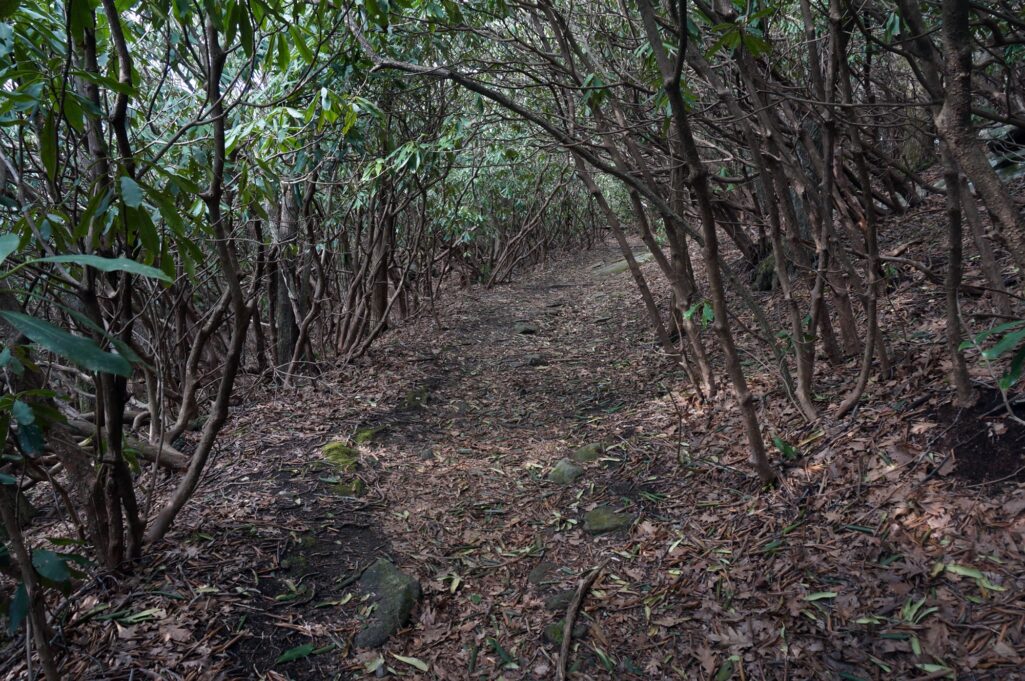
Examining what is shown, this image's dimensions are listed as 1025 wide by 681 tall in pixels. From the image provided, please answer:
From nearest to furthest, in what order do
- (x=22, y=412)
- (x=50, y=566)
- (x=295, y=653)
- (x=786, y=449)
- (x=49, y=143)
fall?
(x=22, y=412) < (x=49, y=143) < (x=50, y=566) < (x=295, y=653) < (x=786, y=449)

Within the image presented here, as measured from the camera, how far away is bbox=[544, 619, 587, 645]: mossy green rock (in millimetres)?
2404

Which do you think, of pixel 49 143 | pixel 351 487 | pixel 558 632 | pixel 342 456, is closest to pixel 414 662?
pixel 558 632

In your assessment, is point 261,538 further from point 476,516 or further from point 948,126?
point 948,126

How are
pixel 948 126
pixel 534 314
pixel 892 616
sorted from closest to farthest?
pixel 948 126, pixel 892 616, pixel 534 314

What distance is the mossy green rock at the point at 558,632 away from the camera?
240cm

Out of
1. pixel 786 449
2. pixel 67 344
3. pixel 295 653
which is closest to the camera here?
pixel 67 344

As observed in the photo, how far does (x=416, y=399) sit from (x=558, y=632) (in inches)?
122

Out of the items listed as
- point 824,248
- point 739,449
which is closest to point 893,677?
point 739,449

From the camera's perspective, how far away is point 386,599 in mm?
Answer: 2611

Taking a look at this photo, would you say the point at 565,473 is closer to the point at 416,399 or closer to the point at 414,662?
the point at 414,662

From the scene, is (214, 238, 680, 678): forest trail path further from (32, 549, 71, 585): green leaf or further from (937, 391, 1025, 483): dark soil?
(937, 391, 1025, 483): dark soil

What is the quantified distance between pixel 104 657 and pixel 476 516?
5.86 feet

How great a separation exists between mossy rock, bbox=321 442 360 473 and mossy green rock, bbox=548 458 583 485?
1236 mm

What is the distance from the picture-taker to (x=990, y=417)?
95.5 inches
